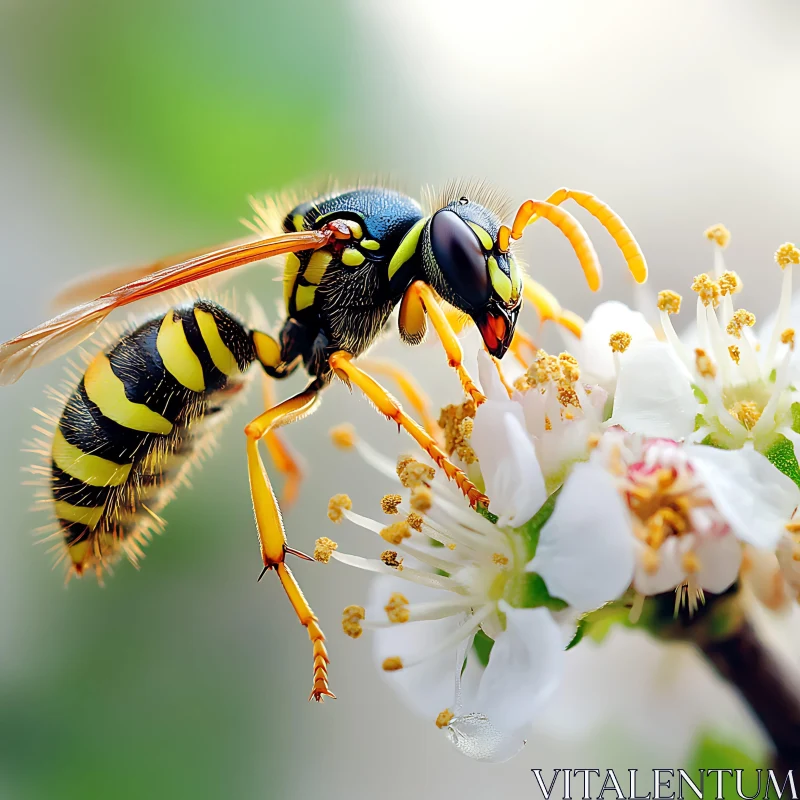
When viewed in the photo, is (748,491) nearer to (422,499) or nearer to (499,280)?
(422,499)

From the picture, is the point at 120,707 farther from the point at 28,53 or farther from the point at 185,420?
the point at 28,53

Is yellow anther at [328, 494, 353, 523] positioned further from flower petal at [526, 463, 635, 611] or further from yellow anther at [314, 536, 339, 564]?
flower petal at [526, 463, 635, 611]

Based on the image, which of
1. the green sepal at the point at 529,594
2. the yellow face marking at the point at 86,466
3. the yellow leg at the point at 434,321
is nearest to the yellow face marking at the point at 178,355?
the yellow face marking at the point at 86,466

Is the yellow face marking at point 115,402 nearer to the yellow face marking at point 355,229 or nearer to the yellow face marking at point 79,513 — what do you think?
the yellow face marking at point 79,513

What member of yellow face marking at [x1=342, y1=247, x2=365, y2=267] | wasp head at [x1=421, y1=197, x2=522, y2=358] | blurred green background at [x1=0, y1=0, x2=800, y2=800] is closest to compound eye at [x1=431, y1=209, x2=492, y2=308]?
wasp head at [x1=421, y1=197, x2=522, y2=358]

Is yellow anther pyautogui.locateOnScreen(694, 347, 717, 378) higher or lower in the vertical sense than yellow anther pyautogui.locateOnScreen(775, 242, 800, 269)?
lower

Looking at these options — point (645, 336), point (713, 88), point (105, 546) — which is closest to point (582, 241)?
point (645, 336)
